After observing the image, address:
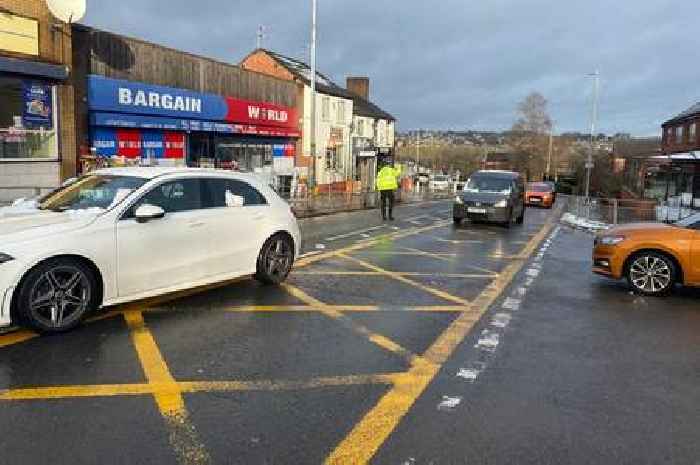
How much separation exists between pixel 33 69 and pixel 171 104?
6395 millimetres

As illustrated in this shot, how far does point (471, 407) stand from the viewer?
4441 mm

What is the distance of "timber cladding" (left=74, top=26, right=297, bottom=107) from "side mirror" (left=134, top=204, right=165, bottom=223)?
45.5ft

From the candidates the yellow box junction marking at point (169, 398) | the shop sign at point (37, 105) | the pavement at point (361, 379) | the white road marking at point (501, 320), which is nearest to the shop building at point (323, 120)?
the shop sign at point (37, 105)

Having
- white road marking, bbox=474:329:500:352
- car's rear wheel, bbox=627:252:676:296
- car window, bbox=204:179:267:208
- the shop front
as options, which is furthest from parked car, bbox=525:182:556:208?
white road marking, bbox=474:329:500:352

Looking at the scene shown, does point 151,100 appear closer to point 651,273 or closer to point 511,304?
point 511,304

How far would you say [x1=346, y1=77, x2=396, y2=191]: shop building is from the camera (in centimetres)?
4206

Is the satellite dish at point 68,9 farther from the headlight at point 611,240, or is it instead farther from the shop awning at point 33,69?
the headlight at point 611,240

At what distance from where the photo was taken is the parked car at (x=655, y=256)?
8625 mm

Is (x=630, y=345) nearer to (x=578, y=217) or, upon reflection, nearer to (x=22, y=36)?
(x=22, y=36)

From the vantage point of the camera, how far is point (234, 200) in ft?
25.9

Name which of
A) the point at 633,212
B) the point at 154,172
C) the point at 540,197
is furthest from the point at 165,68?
the point at 540,197

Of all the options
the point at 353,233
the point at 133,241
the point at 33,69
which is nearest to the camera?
the point at 133,241

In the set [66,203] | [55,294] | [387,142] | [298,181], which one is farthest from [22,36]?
[387,142]

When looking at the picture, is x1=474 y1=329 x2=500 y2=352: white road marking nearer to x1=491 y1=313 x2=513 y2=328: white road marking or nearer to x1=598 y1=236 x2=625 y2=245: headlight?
x1=491 y1=313 x2=513 y2=328: white road marking
